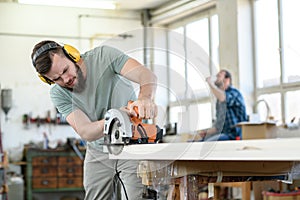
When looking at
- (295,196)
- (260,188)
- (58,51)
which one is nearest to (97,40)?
(260,188)

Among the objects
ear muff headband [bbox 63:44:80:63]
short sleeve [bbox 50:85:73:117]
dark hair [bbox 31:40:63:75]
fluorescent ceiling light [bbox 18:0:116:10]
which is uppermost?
fluorescent ceiling light [bbox 18:0:116:10]

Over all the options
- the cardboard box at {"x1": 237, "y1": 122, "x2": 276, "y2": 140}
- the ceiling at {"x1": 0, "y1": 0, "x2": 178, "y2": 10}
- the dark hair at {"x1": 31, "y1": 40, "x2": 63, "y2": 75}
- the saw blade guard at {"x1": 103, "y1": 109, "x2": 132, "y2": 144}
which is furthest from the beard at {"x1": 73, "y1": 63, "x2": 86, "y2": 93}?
the ceiling at {"x1": 0, "y1": 0, "x2": 178, "y2": 10}

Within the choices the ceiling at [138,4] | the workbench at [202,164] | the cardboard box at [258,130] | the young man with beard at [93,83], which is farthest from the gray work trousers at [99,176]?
the ceiling at [138,4]

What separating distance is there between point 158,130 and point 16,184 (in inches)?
184

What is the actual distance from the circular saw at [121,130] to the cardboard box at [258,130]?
281 centimetres

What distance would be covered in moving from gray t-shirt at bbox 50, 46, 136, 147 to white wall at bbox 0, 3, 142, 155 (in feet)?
16.3

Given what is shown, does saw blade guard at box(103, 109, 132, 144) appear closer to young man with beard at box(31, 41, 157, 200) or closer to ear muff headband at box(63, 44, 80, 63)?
young man with beard at box(31, 41, 157, 200)

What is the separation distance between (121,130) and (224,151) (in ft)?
1.54

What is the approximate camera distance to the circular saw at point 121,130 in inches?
68.7

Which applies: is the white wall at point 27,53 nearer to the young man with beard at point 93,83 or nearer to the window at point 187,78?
the young man with beard at point 93,83

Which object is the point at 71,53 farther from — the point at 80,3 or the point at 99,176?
the point at 80,3

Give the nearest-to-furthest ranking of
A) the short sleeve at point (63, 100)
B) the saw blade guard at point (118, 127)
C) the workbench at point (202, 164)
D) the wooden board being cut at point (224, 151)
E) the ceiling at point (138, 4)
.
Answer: the wooden board being cut at point (224, 151)
the workbench at point (202, 164)
the saw blade guard at point (118, 127)
the short sleeve at point (63, 100)
the ceiling at point (138, 4)

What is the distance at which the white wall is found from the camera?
6.98m

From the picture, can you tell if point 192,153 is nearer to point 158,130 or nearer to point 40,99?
point 158,130
